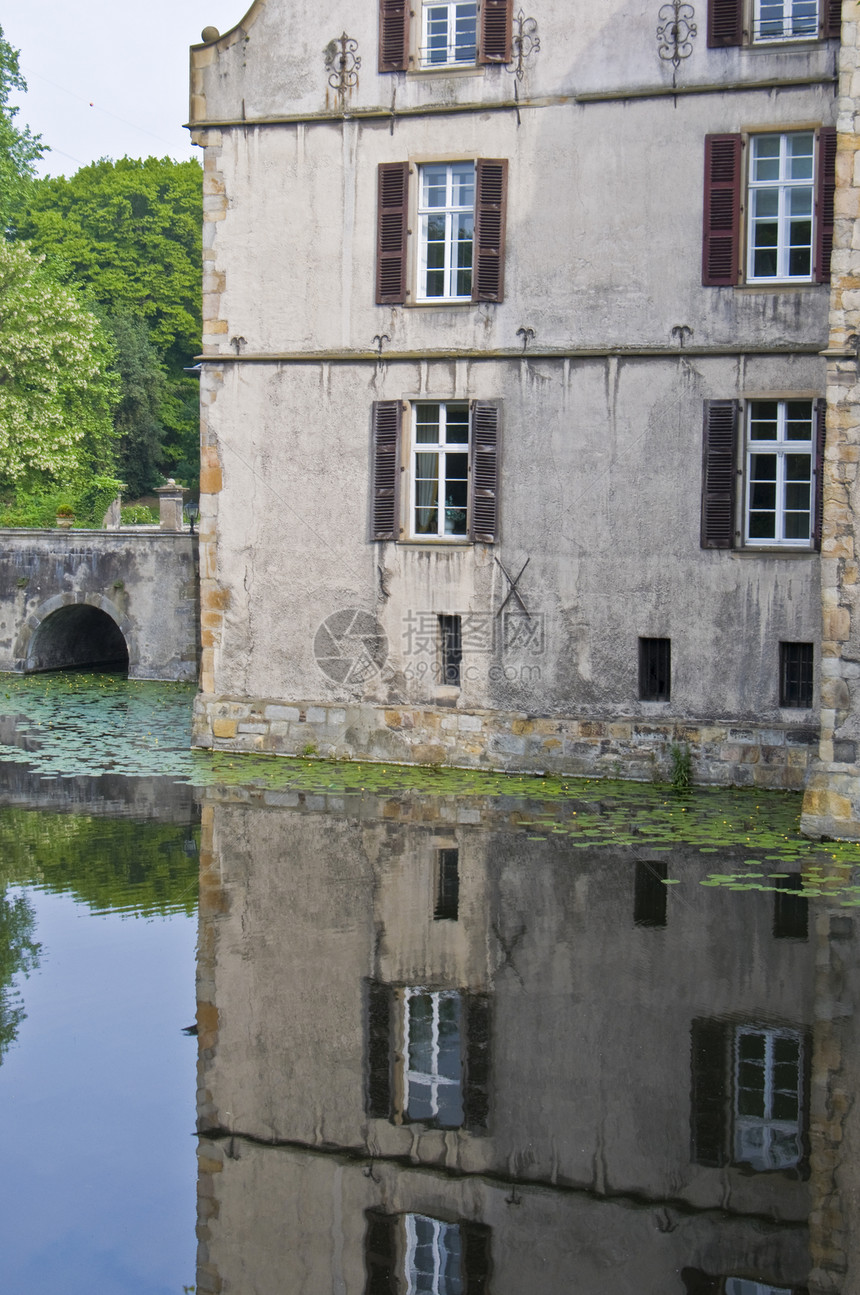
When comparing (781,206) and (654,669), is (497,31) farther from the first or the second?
(654,669)

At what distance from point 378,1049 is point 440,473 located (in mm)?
10028

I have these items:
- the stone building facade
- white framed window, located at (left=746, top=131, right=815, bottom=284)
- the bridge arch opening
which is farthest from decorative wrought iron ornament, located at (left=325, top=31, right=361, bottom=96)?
the bridge arch opening

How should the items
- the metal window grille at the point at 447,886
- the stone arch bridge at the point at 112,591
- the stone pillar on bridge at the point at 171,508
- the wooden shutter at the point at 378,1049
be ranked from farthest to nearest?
the stone pillar on bridge at the point at 171,508 < the stone arch bridge at the point at 112,591 < the metal window grille at the point at 447,886 < the wooden shutter at the point at 378,1049

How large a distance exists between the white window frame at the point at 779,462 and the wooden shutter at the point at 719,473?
0.20m

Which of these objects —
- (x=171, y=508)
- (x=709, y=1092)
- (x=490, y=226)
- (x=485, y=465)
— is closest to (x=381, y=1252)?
(x=709, y=1092)

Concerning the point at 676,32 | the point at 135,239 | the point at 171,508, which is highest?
the point at 135,239

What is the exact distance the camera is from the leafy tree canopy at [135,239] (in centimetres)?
5447

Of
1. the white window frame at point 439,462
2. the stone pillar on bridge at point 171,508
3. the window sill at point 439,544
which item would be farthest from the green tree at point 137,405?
the window sill at point 439,544

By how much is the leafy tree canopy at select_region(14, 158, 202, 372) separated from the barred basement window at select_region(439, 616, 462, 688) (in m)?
40.3

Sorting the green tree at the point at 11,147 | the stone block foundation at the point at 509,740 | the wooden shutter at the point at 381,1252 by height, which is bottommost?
the wooden shutter at the point at 381,1252

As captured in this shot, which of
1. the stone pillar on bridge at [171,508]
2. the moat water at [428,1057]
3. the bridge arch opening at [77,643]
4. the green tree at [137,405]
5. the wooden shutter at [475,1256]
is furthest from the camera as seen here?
the green tree at [137,405]

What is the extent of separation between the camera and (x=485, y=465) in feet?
53.5

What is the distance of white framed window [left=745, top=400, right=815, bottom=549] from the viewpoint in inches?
605

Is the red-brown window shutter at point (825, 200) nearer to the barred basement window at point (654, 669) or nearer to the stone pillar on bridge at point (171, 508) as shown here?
the barred basement window at point (654, 669)
